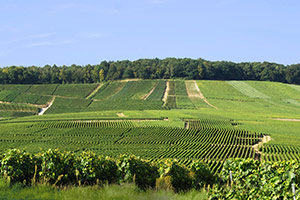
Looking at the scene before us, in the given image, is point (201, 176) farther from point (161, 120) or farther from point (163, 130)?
point (161, 120)

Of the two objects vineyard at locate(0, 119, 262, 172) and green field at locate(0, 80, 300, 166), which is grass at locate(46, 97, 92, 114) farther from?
vineyard at locate(0, 119, 262, 172)

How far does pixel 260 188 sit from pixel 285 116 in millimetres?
95618

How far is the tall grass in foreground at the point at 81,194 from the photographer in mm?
10828

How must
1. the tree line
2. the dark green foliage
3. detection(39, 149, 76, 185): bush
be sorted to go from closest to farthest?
1. the dark green foliage
2. detection(39, 149, 76, 185): bush
3. the tree line

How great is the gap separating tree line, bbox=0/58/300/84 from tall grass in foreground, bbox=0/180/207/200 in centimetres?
15882

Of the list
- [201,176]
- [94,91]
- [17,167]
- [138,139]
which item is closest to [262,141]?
[138,139]

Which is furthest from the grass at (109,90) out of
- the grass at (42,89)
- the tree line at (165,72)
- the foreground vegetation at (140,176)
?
the foreground vegetation at (140,176)

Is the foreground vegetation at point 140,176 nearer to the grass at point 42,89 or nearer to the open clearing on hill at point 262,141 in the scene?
the open clearing on hill at point 262,141

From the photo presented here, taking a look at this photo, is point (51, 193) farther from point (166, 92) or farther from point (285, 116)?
point (166, 92)

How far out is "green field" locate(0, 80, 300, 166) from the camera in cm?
5850

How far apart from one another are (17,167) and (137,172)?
510 centimetres

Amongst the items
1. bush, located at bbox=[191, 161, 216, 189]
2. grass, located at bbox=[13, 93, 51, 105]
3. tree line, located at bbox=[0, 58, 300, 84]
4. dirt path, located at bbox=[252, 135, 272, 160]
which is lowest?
dirt path, located at bbox=[252, 135, 272, 160]

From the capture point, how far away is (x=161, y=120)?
8956cm

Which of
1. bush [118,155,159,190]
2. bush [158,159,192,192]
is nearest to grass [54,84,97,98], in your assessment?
bush [118,155,159,190]
